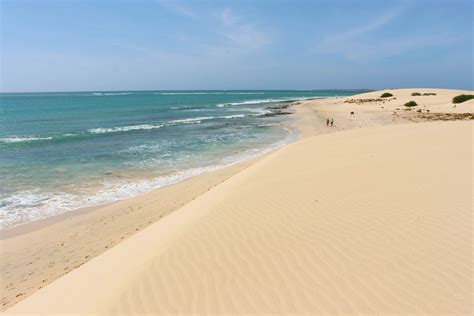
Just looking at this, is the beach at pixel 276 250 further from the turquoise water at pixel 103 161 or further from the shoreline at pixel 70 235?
the turquoise water at pixel 103 161

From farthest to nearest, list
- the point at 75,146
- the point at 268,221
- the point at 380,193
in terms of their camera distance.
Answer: the point at 75,146
the point at 380,193
the point at 268,221

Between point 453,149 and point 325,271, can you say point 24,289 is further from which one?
point 453,149

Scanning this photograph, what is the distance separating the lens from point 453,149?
1169cm

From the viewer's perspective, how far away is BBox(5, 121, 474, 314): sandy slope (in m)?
3.90

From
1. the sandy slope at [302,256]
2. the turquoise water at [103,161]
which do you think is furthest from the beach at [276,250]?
the turquoise water at [103,161]

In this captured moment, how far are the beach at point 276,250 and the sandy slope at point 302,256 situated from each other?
20 millimetres

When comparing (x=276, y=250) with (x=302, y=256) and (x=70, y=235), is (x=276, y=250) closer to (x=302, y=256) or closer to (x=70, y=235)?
(x=302, y=256)

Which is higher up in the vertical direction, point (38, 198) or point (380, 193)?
point (380, 193)

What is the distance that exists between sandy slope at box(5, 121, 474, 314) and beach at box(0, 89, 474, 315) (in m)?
0.02

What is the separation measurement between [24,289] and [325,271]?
Answer: 17.3 ft

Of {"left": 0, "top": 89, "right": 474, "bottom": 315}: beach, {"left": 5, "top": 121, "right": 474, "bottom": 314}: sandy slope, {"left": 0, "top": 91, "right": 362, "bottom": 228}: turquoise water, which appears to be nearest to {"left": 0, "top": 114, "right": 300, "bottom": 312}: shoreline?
{"left": 0, "top": 89, "right": 474, "bottom": 315}: beach

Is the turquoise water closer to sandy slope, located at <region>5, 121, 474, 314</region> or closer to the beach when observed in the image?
the beach

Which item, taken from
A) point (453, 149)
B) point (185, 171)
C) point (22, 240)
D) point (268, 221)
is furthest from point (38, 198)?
point (453, 149)

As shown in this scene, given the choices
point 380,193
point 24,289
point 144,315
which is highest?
point 380,193
